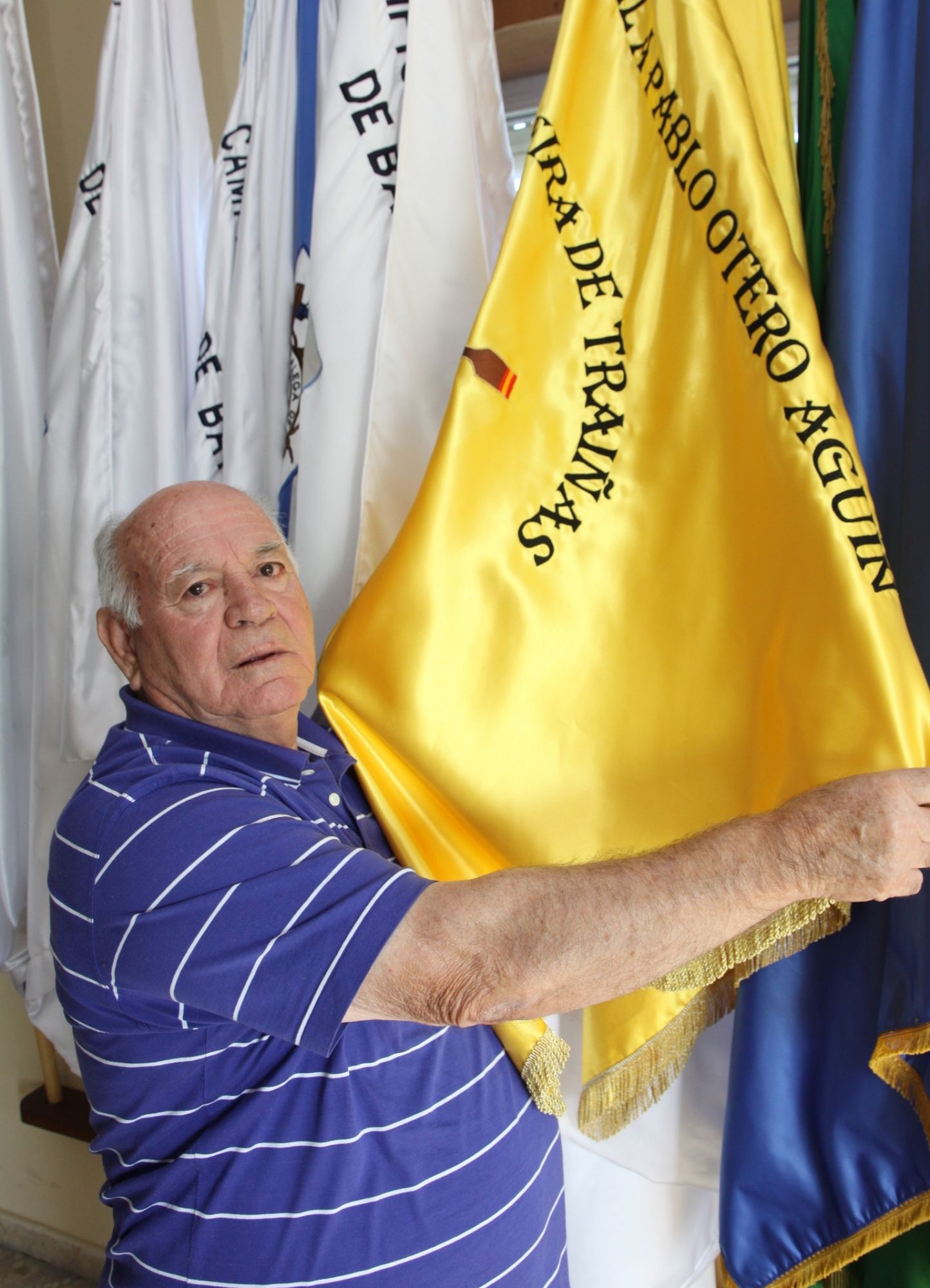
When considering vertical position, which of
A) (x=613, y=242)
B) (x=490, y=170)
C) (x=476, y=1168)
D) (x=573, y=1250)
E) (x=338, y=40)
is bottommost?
(x=573, y=1250)

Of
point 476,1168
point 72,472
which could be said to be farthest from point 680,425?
point 72,472

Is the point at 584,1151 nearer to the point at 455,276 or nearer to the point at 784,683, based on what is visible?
the point at 784,683

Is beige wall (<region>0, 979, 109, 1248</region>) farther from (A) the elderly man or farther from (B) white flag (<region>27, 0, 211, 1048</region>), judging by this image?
(A) the elderly man

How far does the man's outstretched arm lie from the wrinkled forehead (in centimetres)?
45

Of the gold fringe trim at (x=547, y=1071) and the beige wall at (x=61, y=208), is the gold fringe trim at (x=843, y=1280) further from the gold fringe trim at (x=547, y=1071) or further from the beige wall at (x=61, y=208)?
the beige wall at (x=61, y=208)

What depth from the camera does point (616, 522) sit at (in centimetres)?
96

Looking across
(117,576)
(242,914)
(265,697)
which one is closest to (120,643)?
(117,576)

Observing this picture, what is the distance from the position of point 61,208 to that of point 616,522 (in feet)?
4.38

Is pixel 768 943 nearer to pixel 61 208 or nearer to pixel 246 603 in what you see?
pixel 246 603

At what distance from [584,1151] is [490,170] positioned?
3.55 feet

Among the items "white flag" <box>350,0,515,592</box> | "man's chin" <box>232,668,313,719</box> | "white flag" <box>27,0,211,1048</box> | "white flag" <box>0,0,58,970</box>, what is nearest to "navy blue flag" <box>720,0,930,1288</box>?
"white flag" <box>350,0,515,592</box>

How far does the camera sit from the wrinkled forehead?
1.01m

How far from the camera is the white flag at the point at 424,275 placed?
3.51 feet

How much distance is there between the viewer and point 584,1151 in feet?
3.58
